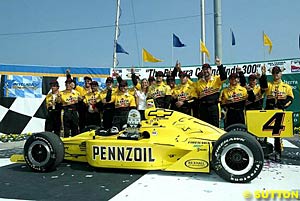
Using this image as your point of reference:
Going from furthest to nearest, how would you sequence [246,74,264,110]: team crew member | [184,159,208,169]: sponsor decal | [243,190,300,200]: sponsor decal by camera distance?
[246,74,264,110]: team crew member → [184,159,208,169]: sponsor decal → [243,190,300,200]: sponsor decal

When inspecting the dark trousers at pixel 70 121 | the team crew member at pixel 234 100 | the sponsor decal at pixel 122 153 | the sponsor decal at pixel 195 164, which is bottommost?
the sponsor decal at pixel 195 164

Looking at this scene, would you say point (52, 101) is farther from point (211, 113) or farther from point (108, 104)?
point (211, 113)

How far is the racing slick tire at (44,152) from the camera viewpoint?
16.1 feet

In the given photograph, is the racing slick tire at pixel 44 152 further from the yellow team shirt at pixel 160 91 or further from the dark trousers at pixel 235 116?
the dark trousers at pixel 235 116

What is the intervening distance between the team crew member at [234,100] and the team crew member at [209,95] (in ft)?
0.57

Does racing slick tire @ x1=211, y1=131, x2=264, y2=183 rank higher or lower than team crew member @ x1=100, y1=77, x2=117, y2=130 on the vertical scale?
lower

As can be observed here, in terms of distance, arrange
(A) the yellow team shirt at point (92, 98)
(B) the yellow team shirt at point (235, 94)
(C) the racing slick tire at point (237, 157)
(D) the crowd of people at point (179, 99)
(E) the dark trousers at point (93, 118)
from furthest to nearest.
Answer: (E) the dark trousers at point (93, 118) < (A) the yellow team shirt at point (92, 98) < (B) the yellow team shirt at point (235, 94) < (D) the crowd of people at point (179, 99) < (C) the racing slick tire at point (237, 157)

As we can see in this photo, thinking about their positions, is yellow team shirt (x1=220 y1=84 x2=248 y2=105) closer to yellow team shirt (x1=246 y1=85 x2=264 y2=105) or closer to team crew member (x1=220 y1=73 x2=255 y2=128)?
team crew member (x1=220 y1=73 x2=255 y2=128)

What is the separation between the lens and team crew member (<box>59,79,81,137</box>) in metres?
7.16

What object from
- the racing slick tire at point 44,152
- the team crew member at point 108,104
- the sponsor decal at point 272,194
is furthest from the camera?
the team crew member at point 108,104

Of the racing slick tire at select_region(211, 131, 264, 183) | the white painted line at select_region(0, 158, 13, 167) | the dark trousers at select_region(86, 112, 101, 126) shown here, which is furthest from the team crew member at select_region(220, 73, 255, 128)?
the white painted line at select_region(0, 158, 13, 167)

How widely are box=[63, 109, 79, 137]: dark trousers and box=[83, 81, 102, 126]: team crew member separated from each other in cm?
39

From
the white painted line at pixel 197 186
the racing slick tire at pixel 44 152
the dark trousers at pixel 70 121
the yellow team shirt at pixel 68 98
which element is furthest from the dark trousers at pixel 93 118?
the white painted line at pixel 197 186

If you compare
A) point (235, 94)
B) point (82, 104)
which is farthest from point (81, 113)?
point (235, 94)
